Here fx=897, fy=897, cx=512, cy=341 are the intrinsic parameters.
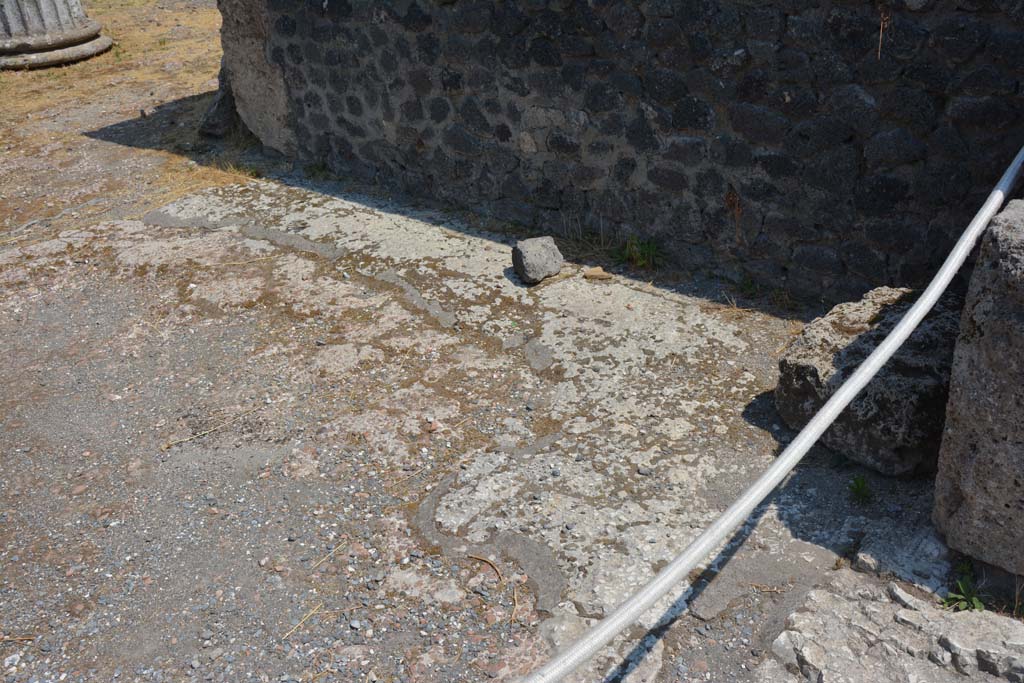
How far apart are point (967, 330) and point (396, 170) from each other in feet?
13.4

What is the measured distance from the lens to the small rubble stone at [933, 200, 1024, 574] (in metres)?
2.38

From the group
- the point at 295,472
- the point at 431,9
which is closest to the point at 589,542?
the point at 295,472

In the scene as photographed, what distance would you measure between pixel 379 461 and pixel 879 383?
1.83 meters

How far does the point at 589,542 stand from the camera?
295cm

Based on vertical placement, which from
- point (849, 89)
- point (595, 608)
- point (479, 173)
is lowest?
point (595, 608)

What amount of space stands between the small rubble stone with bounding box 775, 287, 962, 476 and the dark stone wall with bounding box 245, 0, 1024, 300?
0.66m

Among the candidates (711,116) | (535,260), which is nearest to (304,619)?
(535,260)

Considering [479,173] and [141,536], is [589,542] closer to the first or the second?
A: [141,536]

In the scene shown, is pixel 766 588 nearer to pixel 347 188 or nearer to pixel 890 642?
pixel 890 642

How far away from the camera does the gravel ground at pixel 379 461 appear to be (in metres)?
2.70

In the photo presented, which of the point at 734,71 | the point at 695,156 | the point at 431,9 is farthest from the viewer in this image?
the point at 431,9

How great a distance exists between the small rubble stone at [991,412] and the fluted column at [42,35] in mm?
9781

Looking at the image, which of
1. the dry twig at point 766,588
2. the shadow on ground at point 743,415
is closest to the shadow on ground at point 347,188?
the shadow on ground at point 743,415

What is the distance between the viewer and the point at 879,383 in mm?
3031
